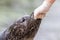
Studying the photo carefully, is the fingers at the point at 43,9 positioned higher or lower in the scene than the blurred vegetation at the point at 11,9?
lower

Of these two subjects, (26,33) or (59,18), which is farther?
(59,18)

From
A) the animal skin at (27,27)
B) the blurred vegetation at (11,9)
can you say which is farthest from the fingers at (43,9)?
the blurred vegetation at (11,9)

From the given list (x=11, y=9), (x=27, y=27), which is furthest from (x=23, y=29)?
(x=11, y=9)

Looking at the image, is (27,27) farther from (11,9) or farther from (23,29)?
(11,9)

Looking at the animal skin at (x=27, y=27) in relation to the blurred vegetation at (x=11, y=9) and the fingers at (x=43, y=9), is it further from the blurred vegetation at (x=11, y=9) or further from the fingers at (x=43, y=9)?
the blurred vegetation at (x=11, y=9)

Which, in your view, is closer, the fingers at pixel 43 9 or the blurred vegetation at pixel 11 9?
the fingers at pixel 43 9

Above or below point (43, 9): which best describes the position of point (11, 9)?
above

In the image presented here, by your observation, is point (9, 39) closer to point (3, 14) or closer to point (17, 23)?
point (17, 23)

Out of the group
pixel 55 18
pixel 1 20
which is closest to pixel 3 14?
pixel 1 20

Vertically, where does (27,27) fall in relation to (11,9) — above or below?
below

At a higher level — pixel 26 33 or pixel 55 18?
pixel 55 18

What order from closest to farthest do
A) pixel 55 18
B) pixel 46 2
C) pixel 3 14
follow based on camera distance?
pixel 46 2, pixel 3 14, pixel 55 18

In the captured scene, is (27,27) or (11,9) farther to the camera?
(11,9)
